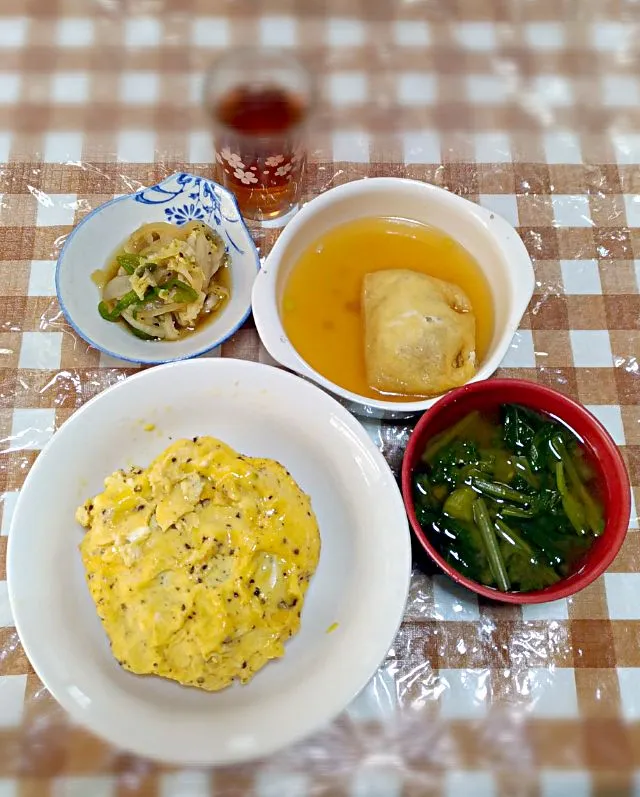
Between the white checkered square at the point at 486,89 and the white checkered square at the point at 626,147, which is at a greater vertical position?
the white checkered square at the point at 486,89

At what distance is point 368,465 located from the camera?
141 centimetres

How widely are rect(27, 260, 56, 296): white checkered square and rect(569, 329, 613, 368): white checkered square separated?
56.9 inches

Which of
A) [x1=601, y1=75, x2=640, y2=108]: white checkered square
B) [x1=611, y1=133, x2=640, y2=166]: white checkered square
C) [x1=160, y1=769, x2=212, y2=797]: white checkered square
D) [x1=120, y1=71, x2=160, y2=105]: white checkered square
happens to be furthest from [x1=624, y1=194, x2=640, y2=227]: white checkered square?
[x1=160, y1=769, x2=212, y2=797]: white checkered square

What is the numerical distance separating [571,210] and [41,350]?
1567 mm

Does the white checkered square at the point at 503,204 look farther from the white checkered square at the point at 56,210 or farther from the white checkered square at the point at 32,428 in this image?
the white checkered square at the point at 32,428

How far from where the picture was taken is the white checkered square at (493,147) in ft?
6.50

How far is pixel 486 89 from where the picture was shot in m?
2.03

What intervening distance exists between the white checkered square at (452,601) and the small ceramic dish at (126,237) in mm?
804

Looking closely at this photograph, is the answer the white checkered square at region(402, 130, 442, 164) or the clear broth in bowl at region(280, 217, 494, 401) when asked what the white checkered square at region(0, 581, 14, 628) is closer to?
the clear broth in bowl at region(280, 217, 494, 401)

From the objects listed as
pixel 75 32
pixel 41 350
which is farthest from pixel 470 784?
pixel 75 32

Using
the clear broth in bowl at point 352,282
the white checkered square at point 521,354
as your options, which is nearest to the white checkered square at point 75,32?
the clear broth in bowl at point 352,282

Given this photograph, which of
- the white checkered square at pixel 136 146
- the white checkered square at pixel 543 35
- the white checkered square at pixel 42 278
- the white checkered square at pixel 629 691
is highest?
the white checkered square at pixel 543 35

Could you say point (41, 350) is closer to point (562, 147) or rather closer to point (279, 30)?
point (279, 30)

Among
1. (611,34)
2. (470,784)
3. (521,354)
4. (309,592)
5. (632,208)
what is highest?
(611,34)
